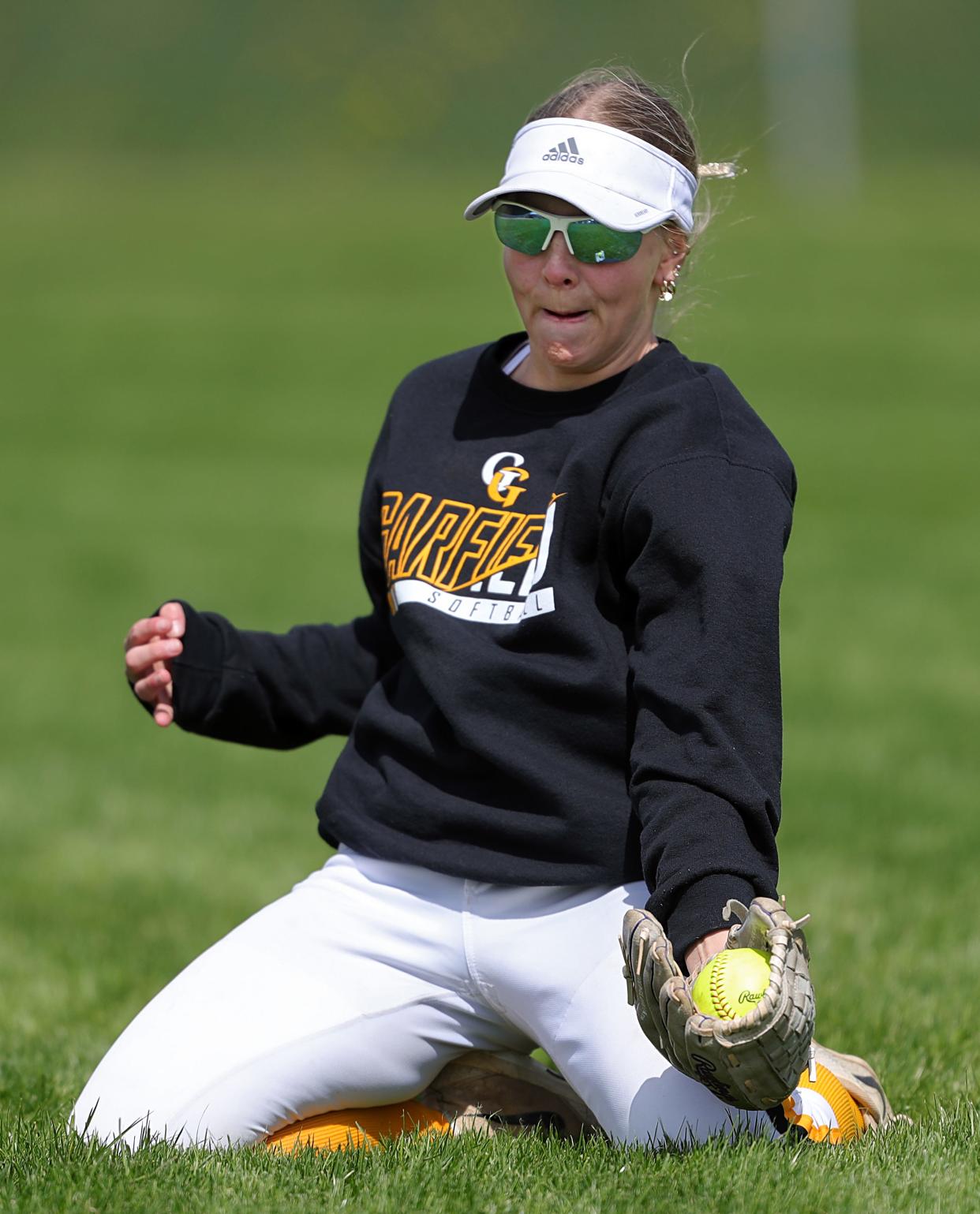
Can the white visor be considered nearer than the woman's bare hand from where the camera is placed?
Yes

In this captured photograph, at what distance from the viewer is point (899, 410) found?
2072 cm

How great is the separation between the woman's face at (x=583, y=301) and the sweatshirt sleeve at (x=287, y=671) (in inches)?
22.7

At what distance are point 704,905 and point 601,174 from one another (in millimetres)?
1424

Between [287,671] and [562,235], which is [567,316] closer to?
[562,235]

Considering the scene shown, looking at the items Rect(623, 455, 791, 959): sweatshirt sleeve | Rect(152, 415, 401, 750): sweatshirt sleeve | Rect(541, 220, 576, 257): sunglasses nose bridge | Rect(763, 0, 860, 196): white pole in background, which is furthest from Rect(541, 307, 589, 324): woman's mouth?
Rect(763, 0, 860, 196): white pole in background

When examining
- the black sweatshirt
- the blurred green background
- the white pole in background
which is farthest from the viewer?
the white pole in background

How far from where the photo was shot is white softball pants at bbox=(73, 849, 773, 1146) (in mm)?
3467

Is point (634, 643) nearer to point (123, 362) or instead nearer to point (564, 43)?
point (123, 362)

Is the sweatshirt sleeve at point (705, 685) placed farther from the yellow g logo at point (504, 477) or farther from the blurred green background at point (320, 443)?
the blurred green background at point (320, 443)

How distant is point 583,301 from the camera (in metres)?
3.65

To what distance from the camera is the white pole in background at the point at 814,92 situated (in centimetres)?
4369

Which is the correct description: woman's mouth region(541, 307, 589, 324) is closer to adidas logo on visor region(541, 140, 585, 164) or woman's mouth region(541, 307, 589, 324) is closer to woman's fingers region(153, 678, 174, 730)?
adidas logo on visor region(541, 140, 585, 164)

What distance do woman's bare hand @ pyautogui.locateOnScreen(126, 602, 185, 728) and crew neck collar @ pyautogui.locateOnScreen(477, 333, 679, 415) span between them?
900 millimetres

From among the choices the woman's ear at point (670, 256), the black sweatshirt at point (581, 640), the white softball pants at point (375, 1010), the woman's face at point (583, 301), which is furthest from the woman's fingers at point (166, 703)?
the woman's ear at point (670, 256)
